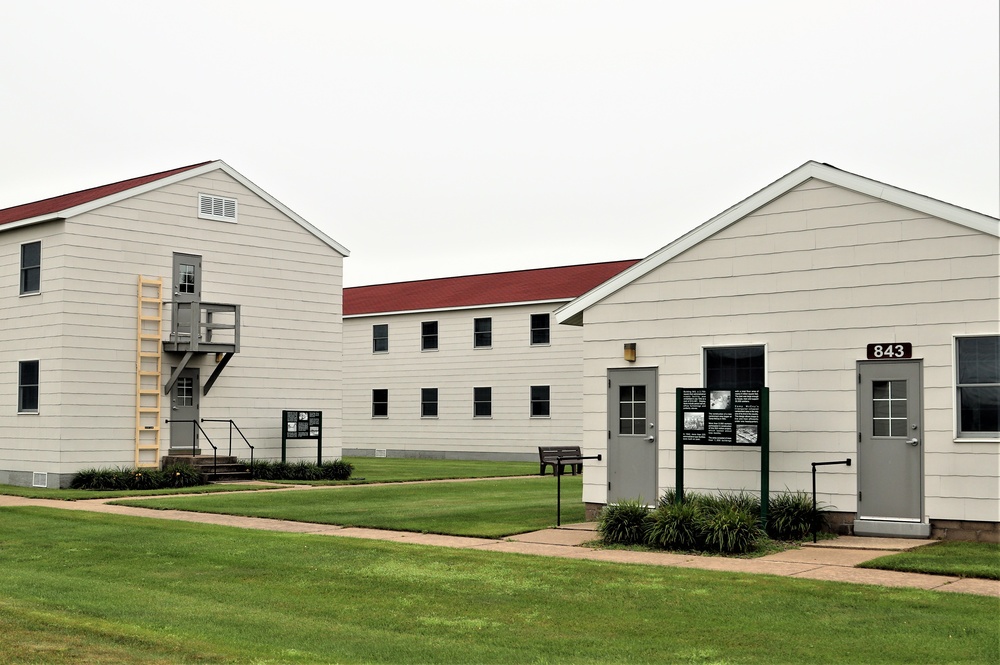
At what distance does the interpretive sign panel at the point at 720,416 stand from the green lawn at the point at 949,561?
8.39 feet

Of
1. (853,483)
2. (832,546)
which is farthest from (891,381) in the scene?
(832,546)

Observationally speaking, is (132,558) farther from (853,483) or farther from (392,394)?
(392,394)

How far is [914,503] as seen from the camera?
47.3 ft

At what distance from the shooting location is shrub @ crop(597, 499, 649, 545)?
1424 centimetres

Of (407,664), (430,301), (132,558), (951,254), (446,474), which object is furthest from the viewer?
(430,301)

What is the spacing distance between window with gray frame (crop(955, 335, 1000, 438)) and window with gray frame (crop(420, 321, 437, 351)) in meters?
30.0

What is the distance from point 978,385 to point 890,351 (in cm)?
118

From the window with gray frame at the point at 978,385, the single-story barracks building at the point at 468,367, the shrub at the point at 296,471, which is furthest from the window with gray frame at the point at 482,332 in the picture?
the window with gray frame at the point at 978,385

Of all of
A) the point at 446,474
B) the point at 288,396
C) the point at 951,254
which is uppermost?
the point at 951,254

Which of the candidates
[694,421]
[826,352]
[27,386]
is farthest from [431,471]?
[826,352]

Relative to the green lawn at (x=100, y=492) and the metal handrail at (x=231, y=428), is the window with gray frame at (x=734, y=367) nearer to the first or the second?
the green lawn at (x=100, y=492)

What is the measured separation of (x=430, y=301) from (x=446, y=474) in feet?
47.9

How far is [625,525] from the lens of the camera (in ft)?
46.8

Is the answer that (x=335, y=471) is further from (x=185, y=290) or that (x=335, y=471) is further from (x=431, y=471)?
(x=185, y=290)
